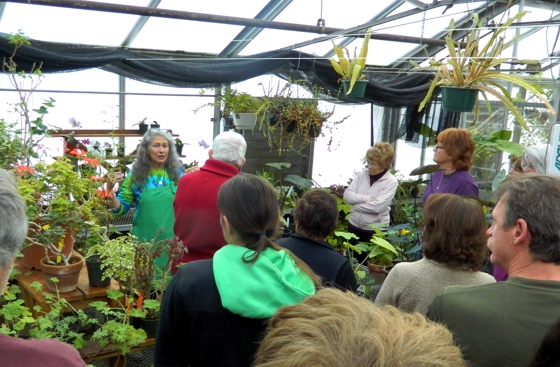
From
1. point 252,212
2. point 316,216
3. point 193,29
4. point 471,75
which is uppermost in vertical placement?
point 193,29

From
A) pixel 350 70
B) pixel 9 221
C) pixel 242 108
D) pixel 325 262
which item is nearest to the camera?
pixel 9 221

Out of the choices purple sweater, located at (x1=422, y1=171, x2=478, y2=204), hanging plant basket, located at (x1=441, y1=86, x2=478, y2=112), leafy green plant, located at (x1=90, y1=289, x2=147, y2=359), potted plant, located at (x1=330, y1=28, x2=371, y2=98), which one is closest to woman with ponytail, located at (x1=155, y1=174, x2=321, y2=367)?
leafy green plant, located at (x1=90, y1=289, x2=147, y2=359)

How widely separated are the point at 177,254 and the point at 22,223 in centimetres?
124

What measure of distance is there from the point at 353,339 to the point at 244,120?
4383 millimetres

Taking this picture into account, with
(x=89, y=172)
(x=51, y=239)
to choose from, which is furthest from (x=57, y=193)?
(x=89, y=172)

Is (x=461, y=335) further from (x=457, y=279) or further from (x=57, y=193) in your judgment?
(x=57, y=193)

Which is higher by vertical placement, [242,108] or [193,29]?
[193,29]

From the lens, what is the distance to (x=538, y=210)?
1.30m

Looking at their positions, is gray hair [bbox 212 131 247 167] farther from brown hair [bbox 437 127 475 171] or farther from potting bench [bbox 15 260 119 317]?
brown hair [bbox 437 127 475 171]

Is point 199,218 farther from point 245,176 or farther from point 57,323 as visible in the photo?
point 245,176

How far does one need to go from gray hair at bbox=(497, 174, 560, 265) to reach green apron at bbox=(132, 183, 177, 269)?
6.79 ft

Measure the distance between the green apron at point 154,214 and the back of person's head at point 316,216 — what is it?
3.63 feet

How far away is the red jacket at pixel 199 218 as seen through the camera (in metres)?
2.41

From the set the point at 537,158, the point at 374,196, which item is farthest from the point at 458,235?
the point at 374,196
